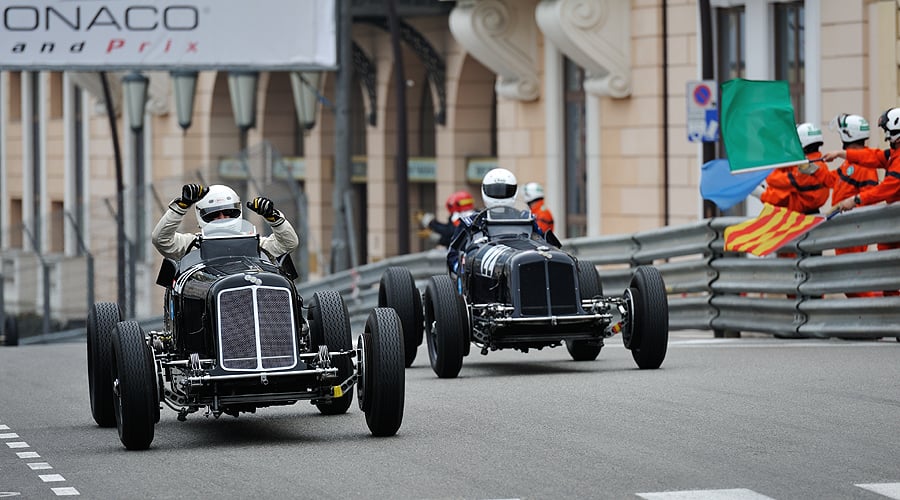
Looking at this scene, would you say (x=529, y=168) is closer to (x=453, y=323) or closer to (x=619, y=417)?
(x=453, y=323)

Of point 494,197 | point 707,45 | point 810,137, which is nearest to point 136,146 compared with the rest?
point 707,45

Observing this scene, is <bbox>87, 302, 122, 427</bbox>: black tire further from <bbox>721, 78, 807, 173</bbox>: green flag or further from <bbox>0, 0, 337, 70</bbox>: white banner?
<bbox>0, 0, 337, 70</bbox>: white banner

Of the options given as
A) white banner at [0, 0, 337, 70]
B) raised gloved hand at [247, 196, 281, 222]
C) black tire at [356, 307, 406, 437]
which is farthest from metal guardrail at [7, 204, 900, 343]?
white banner at [0, 0, 337, 70]

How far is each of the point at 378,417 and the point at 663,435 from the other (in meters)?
1.43

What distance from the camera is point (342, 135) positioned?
25797 millimetres

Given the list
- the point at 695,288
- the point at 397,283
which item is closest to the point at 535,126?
the point at 695,288

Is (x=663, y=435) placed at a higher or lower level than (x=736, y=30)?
lower

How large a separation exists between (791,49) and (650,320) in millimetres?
8842

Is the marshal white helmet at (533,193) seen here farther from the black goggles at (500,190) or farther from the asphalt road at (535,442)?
the asphalt road at (535,442)

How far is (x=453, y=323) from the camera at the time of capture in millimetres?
12945

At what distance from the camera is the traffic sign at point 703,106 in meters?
18.7

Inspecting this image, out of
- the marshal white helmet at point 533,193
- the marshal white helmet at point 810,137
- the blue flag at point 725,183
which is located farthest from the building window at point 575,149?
the marshal white helmet at point 810,137

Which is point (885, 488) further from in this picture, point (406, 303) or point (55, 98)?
point (55, 98)

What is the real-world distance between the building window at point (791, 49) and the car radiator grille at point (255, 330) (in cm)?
Answer: 1176
